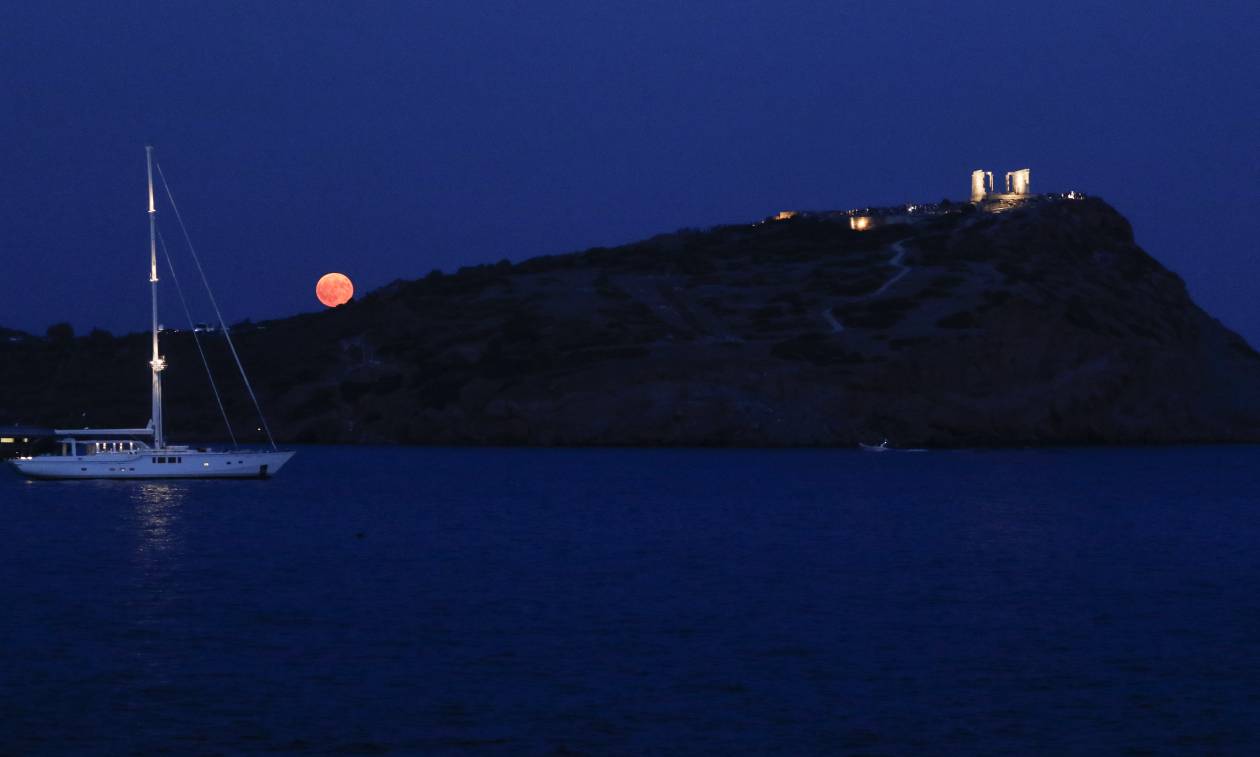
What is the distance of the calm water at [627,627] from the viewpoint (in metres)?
23.3

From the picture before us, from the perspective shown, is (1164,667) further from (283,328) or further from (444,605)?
(283,328)

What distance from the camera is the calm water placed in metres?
23.3

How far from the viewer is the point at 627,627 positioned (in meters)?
32.7

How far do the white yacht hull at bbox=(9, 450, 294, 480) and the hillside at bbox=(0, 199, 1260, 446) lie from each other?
47.0 m

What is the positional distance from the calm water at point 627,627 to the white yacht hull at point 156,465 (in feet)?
22.2

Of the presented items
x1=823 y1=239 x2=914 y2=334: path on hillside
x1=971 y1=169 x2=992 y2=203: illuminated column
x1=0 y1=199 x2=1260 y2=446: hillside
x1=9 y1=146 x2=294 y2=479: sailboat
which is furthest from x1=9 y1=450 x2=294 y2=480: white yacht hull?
x1=971 y1=169 x2=992 y2=203: illuminated column

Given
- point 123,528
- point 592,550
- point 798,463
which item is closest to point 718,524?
point 592,550

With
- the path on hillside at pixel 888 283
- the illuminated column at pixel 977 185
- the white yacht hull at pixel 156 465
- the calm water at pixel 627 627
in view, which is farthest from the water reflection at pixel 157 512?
the illuminated column at pixel 977 185

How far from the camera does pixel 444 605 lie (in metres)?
36.2

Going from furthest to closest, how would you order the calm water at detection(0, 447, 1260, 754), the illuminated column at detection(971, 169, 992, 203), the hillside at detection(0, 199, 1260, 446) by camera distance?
1. the illuminated column at detection(971, 169, 992, 203)
2. the hillside at detection(0, 199, 1260, 446)
3. the calm water at detection(0, 447, 1260, 754)

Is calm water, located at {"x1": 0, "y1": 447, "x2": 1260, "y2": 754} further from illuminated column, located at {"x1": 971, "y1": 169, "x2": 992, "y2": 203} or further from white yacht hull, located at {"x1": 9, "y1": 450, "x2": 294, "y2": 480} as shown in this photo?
illuminated column, located at {"x1": 971, "y1": 169, "x2": 992, "y2": 203}

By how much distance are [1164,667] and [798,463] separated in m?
71.8

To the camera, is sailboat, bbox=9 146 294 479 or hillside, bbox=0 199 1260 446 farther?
hillside, bbox=0 199 1260 446

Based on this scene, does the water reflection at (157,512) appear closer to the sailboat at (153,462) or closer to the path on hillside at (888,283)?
the sailboat at (153,462)
